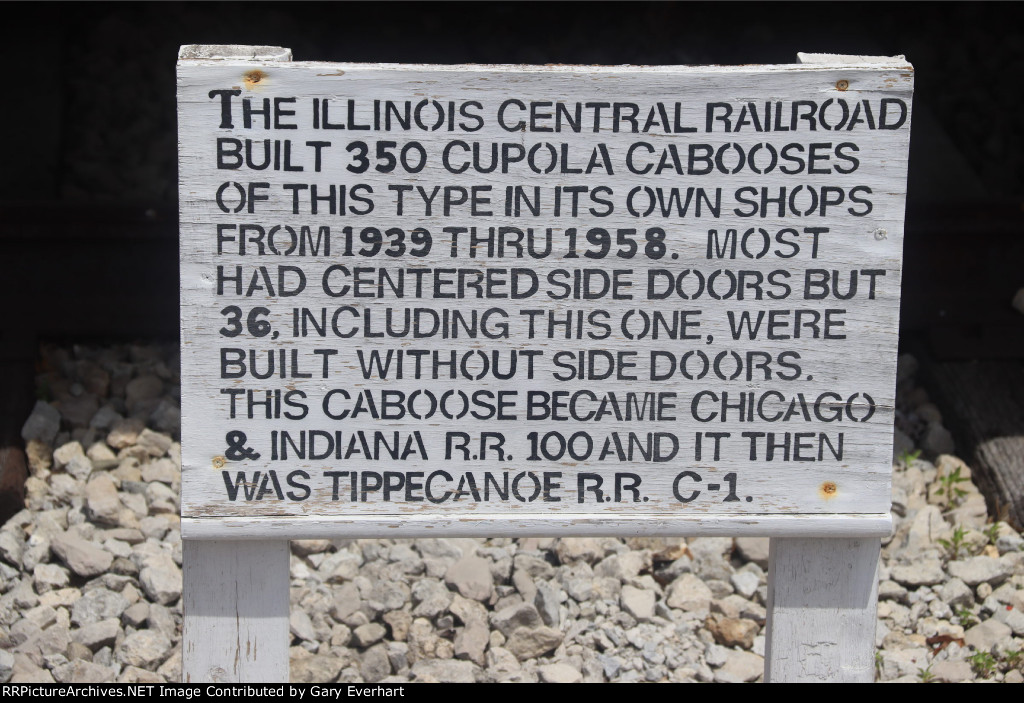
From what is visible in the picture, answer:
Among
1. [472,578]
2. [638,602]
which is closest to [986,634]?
[638,602]

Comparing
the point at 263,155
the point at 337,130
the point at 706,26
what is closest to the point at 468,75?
the point at 337,130

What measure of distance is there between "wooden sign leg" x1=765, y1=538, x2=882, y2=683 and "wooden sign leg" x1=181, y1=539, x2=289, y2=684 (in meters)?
1.14

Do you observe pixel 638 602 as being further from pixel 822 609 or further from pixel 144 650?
pixel 144 650

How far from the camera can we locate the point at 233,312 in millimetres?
2244

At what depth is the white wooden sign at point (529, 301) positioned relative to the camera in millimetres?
2215

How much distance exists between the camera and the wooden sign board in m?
2.21

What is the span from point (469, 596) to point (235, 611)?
1118mm

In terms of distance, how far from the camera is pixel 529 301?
2.27 meters

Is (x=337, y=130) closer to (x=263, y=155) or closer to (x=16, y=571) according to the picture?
(x=263, y=155)

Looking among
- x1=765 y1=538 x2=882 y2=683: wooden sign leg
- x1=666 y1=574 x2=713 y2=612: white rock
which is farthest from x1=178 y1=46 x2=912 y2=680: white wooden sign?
x1=666 y1=574 x2=713 y2=612: white rock

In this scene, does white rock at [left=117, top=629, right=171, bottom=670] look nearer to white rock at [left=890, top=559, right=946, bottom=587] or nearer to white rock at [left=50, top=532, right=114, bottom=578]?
white rock at [left=50, top=532, right=114, bottom=578]

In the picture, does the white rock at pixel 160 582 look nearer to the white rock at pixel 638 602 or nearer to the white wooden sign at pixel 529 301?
the white wooden sign at pixel 529 301

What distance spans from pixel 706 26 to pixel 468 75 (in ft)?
13.0

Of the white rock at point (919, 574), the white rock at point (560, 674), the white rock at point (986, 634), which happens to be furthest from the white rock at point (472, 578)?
the white rock at point (986, 634)
